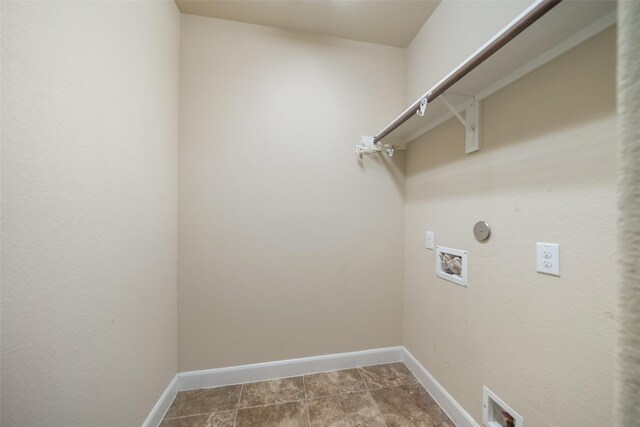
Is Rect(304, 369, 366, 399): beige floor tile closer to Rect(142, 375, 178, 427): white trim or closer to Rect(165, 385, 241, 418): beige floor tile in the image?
Rect(165, 385, 241, 418): beige floor tile

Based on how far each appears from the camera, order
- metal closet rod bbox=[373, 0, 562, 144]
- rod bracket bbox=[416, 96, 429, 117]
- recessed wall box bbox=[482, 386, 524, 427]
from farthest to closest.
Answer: rod bracket bbox=[416, 96, 429, 117] → recessed wall box bbox=[482, 386, 524, 427] → metal closet rod bbox=[373, 0, 562, 144]

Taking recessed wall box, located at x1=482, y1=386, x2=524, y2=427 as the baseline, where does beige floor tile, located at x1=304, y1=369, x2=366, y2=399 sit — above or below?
below

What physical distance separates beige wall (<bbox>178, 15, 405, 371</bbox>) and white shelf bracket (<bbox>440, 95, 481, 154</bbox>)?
0.60 m

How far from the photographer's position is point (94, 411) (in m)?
0.76

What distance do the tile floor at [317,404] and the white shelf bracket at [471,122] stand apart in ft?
4.68

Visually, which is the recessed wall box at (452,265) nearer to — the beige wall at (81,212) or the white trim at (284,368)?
the white trim at (284,368)

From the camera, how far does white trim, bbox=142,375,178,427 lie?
1059 mm

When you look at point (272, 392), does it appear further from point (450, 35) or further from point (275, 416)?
point (450, 35)

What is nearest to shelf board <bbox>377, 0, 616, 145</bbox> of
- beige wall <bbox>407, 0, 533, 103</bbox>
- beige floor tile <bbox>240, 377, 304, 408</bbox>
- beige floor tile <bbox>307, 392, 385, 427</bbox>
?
beige wall <bbox>407, 0, 533, 103</bbox>

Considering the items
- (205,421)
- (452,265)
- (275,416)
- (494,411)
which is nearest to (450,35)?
(452,265)

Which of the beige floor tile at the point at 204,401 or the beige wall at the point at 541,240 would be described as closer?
the beige wall at the point at 541,240

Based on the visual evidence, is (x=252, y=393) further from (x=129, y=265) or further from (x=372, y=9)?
(x=372, y=9)

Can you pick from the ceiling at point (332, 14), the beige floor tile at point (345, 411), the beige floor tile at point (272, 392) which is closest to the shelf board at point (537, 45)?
the ceiling at point (332, 14)

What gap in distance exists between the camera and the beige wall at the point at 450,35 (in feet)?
3.11
